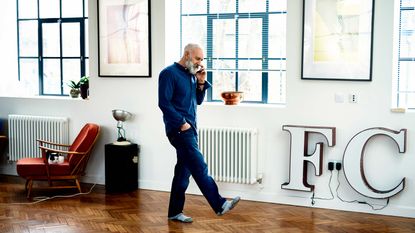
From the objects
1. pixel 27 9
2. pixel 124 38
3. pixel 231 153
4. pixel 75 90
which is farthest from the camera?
pixel 27 9

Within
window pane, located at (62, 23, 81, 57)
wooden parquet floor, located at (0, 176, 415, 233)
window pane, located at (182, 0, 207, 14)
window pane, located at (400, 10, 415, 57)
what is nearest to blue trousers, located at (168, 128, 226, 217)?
wooden parquet floor, located at (0, 176, 415, 233)

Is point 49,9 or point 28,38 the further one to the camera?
point 28,38

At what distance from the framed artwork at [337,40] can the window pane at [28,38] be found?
398 centimetres

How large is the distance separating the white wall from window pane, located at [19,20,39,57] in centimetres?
84

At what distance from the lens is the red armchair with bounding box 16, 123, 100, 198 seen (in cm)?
670

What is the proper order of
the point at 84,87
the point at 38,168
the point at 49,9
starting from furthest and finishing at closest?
the point at 49,9 → the point at 84,87 → the point at 38,168

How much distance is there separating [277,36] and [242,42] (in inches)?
16.8

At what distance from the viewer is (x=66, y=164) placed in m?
6.82

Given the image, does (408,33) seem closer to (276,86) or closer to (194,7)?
(276,86)

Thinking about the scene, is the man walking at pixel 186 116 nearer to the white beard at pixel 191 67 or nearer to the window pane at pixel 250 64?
the white beard at pixel 191 67

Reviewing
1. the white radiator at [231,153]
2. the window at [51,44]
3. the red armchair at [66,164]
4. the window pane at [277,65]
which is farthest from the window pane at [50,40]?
the window pane at [277,65]

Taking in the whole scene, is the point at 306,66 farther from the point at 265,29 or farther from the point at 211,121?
the point at 211,121

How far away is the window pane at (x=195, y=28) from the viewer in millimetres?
7098

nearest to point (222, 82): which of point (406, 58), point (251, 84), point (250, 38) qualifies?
point (251, 84)
